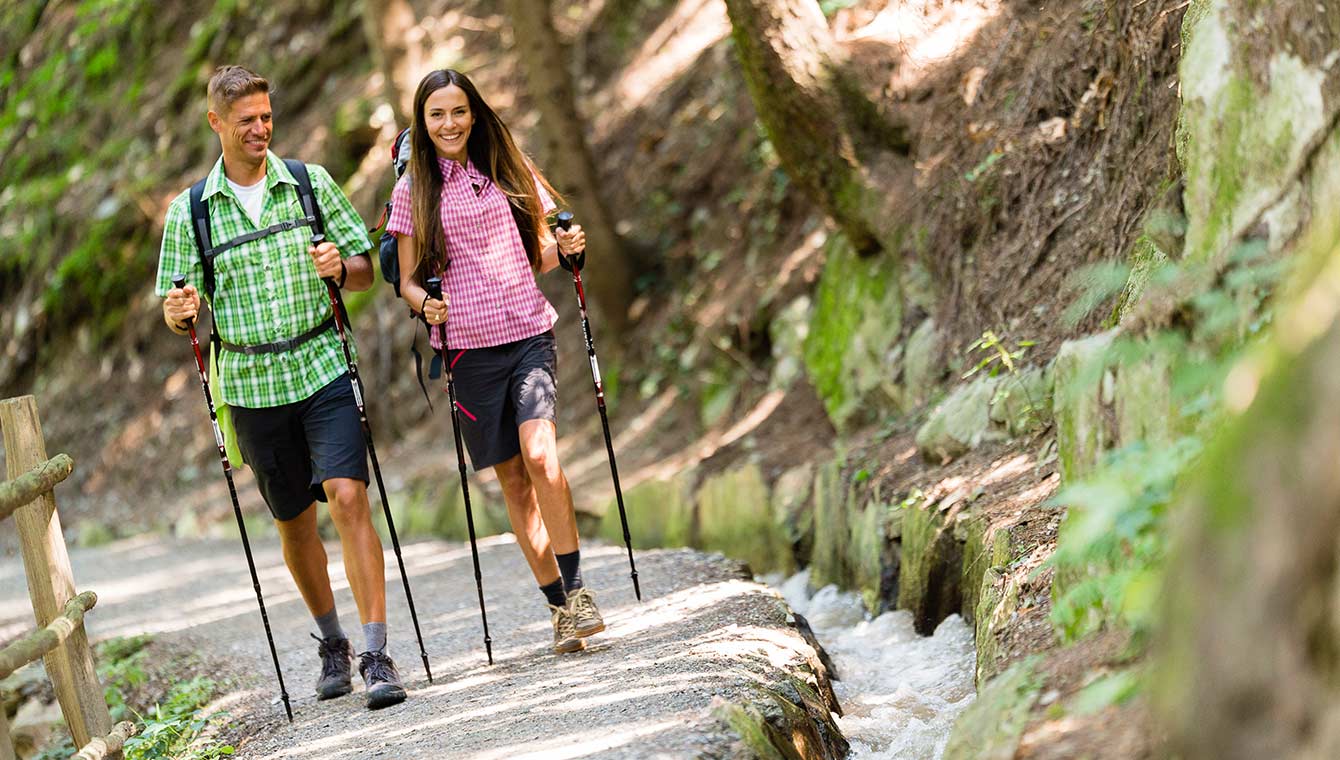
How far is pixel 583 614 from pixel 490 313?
1252 millimetres

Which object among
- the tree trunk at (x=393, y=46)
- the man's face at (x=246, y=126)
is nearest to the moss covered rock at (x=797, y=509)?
the man's face at (x=246, y=126)

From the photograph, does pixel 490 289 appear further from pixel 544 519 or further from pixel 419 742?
pixel 419 742

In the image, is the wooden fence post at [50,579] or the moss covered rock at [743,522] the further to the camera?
the moss covered rock at [743,522]

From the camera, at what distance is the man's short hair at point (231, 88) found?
4797 mm

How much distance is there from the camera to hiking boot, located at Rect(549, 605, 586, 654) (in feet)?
16.6

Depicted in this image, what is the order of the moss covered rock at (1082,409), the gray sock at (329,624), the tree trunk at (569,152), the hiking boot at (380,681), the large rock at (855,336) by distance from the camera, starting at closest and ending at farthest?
the moss covered rock at (1082,409) < the hiking boot at (380,681) < the gray sock at (329,624) < the large rock at (855,336) < the tree trunk at (569,152)

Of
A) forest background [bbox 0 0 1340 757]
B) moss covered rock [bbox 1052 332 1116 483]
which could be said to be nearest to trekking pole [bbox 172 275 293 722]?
forest background [bbox 0 0 1340 757]

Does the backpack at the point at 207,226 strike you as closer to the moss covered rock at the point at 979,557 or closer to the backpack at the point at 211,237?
the backpack at the point at 211,237

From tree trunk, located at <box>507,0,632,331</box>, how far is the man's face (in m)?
5.51

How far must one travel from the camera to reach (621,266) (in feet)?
35.6

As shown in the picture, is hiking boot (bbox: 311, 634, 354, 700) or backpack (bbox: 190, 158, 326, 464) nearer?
backpack (bbox: 190, 158, 326, 464)

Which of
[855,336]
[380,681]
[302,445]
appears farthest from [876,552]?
[302,445]

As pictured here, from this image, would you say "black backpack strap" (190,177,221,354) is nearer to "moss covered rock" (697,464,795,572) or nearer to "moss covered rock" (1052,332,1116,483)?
"moss covered rock" (1052,332,1116,483)

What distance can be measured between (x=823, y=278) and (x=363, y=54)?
865 cm
